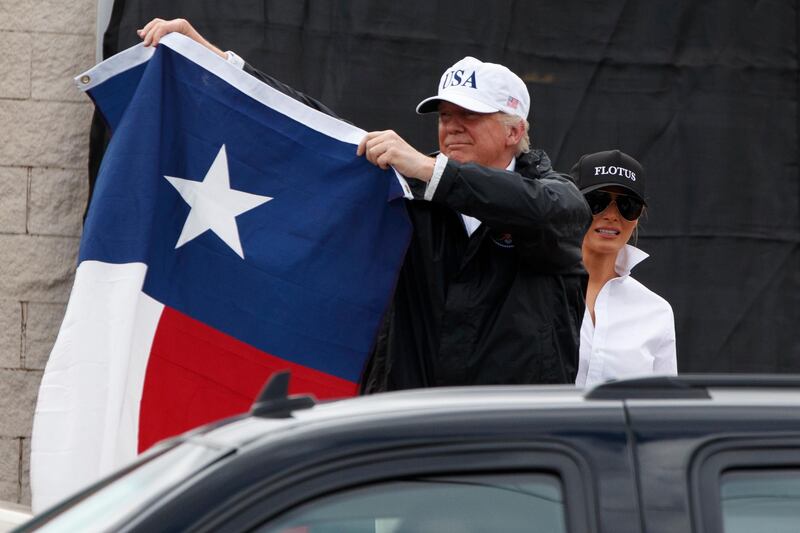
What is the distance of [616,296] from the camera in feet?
14.8

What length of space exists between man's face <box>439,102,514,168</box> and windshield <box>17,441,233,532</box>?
2.10 metres

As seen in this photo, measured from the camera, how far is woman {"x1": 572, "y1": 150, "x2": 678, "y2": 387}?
4312 millimetres

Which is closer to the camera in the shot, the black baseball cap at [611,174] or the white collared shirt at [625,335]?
the white collared shirt at [625,335]

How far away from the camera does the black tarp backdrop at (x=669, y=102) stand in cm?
636

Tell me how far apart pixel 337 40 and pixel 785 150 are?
215 cm

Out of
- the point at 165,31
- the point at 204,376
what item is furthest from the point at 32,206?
the point at 204,376

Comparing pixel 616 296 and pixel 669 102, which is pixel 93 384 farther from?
pixel 669 102

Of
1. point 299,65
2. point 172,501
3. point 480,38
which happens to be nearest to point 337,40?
point 299,65

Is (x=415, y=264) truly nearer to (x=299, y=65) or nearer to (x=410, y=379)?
(x=410, y=379)

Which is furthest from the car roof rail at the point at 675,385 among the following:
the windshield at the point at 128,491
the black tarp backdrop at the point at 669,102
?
the black tarp backdrop at the point at 669,102

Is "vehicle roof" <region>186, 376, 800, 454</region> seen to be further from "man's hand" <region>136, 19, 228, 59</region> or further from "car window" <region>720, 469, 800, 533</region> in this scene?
"man's hand" <region>136, 19, 228, 59</region>

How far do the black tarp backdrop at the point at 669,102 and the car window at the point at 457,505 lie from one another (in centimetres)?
450

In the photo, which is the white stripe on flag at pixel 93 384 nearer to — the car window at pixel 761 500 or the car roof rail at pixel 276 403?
the car roof rail at pixel 276 403

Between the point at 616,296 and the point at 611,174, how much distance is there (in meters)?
0.40
